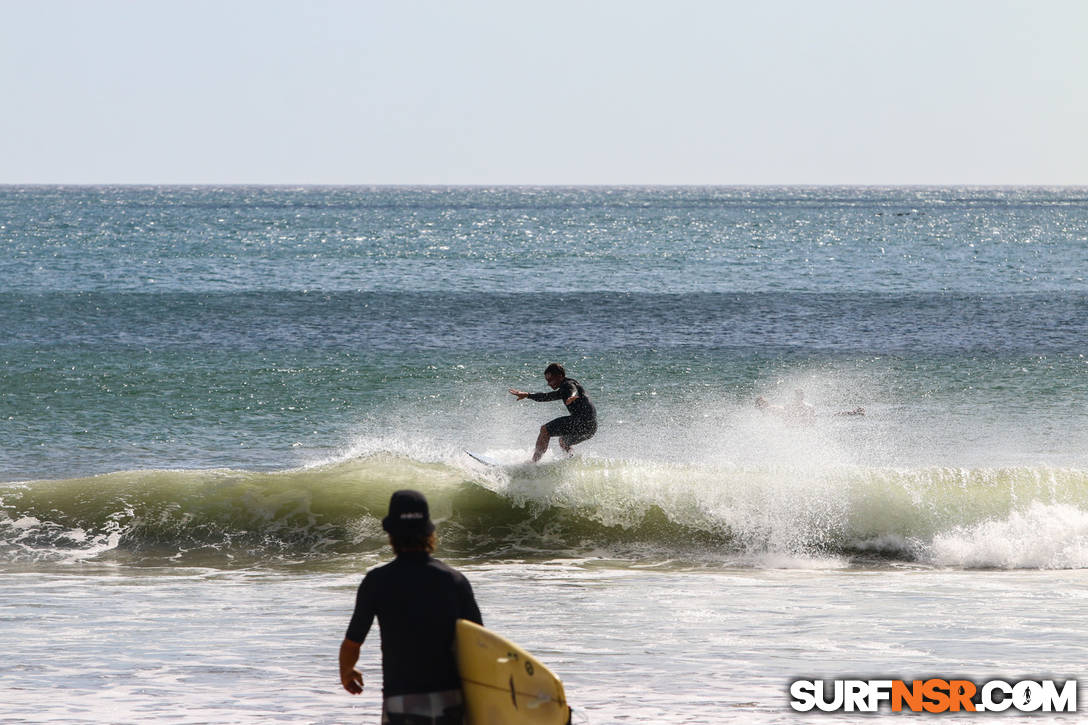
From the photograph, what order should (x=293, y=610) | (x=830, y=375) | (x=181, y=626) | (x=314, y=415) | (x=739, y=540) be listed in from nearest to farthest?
(x=181, y=626) → (x=293, y=610) → (x=739, y=540) → (x=314, y=415) → (x=830, y=375)

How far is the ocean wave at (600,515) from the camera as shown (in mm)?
15141

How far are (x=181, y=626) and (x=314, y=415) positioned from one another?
1578 cm

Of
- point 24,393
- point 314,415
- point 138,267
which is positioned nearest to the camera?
point 314,415

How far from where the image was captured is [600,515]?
16.2m

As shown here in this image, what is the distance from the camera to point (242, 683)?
8.89 m

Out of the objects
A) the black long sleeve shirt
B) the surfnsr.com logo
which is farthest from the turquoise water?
the black long sleeve shirt

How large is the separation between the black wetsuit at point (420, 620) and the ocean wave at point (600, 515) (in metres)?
A: 9.39

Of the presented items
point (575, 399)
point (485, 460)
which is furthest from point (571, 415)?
point (485, 460)

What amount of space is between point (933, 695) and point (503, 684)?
4176mm

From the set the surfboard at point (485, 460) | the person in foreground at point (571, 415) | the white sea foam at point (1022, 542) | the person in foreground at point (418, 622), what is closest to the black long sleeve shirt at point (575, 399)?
the person in foreground at point (571, 415)

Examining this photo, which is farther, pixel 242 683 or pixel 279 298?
pixel 279 298

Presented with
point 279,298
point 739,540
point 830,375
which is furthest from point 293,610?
point 279,298

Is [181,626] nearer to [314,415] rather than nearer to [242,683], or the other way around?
[242,683]

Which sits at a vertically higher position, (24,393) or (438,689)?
(438,689)
